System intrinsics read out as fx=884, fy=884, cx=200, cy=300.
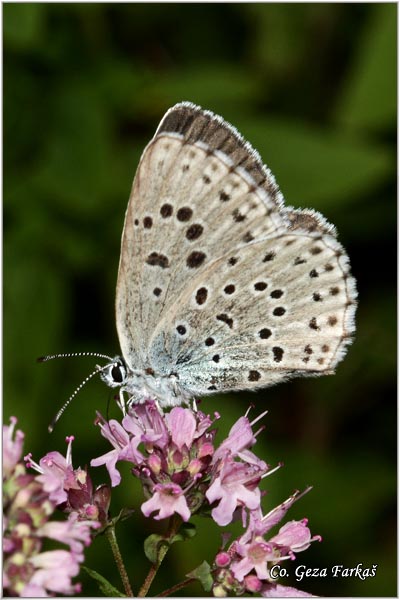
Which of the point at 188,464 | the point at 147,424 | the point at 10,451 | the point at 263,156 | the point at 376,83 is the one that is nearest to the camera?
the point at 10,451

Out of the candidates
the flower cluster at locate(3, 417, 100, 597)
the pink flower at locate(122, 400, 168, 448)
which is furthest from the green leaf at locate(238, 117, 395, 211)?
the flower cluster at locate(3, 417, 100, 597)

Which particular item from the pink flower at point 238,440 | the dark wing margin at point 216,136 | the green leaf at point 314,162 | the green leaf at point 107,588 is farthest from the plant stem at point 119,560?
the green leaf at point 314,162

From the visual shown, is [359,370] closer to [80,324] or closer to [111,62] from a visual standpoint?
[80,324]

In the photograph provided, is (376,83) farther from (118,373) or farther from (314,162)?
(118,373)

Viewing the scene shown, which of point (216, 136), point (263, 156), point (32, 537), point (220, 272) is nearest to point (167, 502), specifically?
point (32, 537)

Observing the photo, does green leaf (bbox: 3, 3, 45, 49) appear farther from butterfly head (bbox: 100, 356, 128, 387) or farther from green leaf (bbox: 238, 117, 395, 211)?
butterfly head (bbox: 100, 356, 128, 387)
